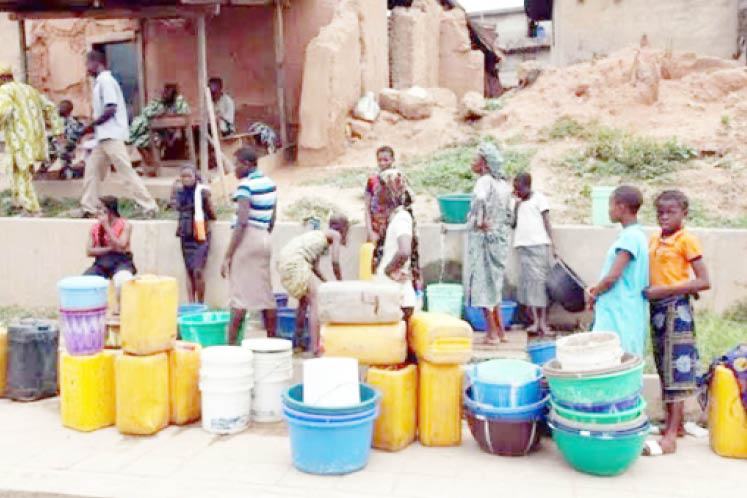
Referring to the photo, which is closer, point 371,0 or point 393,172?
point 393,172

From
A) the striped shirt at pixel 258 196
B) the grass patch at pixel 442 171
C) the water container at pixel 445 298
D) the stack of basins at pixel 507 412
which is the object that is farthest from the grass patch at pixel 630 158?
the stack of basins at pixel 507 412

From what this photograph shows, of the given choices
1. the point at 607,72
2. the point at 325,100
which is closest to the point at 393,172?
the point at 325,100

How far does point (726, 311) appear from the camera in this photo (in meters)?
8.17

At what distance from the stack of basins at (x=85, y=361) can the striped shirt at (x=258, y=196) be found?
1.36 meters

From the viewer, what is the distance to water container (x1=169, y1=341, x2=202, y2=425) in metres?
6.30

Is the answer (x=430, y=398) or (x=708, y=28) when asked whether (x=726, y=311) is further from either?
(x=708, y=28)

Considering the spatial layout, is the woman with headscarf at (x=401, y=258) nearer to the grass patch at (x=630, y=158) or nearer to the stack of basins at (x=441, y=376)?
the stack of basins at (x=441, y=376)

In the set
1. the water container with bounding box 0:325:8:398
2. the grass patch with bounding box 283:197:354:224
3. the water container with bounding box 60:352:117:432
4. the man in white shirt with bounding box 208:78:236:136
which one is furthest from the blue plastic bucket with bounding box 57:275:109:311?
the man in white shirt with bounding box 208:78:236:136

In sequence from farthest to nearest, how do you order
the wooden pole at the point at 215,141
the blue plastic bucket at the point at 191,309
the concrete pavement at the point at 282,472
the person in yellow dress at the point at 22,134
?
the wooden pole at the point at 215,141, the person in yellow dress at the point at 22,134, the blue plastic bucket at the point at 191,309, the concrete pavement at the point at 282,472

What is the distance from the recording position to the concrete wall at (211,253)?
8.18 m

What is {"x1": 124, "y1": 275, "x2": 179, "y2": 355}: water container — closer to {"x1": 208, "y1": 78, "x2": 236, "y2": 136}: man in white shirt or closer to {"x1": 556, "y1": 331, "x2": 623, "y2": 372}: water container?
{"x1": 556, "y1": 331, "x2": 623, "y2": 372}: water container

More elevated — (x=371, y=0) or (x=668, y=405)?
(x=371, y=0)

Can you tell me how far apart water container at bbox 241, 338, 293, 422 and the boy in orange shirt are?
2533 mm

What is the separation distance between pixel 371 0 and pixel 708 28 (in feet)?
17.5
